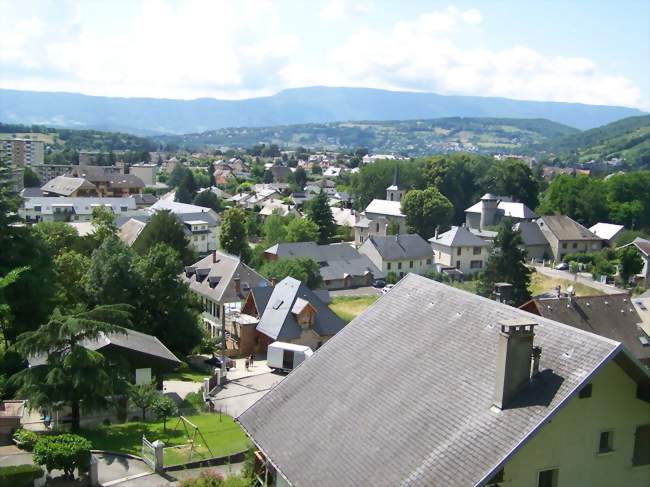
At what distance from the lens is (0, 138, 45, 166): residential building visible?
177625 millimetres

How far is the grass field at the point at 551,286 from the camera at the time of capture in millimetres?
66812

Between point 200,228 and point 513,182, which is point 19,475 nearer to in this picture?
point 200,228

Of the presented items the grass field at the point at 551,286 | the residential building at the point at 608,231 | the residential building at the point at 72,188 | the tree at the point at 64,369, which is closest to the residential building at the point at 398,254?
the grass field at the point at 551,286

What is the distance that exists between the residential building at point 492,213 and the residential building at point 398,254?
18729mm

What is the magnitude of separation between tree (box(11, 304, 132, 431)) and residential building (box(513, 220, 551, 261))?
70.9 meters

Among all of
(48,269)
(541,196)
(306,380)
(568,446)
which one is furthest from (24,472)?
(541,196)

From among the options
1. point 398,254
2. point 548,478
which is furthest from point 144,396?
point 398,254

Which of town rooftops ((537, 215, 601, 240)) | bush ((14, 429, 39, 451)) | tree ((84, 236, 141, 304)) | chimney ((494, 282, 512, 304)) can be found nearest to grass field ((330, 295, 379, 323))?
chimney ((494, 282, 512, 304))

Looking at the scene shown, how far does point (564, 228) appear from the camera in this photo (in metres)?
87.6

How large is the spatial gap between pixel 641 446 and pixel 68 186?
388 ft

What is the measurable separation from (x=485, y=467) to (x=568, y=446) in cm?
242

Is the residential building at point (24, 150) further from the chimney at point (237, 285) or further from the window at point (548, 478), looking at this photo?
the window at point (548, 478)

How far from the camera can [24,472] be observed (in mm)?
17891

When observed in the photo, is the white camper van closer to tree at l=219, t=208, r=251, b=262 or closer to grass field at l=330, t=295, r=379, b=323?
grass field at l=330, t=295, r=379, b=323
